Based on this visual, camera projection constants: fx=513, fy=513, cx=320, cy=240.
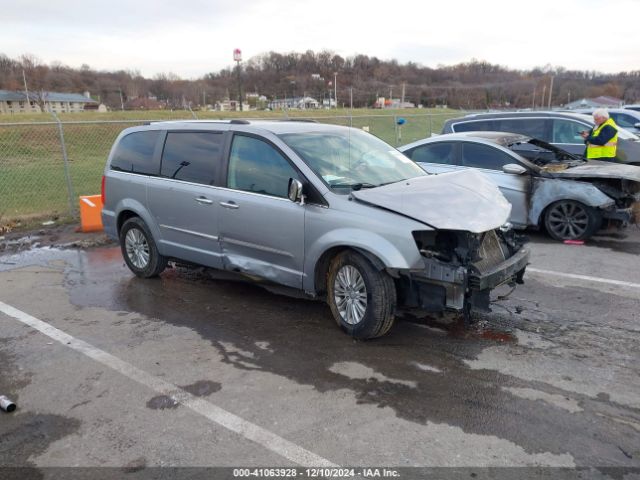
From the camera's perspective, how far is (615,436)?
3.05 metres

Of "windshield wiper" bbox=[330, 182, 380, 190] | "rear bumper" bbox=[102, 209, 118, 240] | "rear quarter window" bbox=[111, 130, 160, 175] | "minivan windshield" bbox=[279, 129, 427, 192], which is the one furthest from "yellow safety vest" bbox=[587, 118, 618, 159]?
"rear bumper" bbox=[102, 209, 118, 240]

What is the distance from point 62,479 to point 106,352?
5.36 feet

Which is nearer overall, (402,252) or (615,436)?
(615,436)

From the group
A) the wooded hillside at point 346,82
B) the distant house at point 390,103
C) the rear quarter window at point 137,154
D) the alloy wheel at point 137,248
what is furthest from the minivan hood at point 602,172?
the distant house at point 390,103

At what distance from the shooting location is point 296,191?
14.5ft

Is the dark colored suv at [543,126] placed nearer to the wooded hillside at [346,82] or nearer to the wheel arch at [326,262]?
the wheel arch at [326,262]

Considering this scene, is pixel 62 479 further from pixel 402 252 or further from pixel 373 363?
pixel 402 252

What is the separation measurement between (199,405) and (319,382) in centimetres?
87

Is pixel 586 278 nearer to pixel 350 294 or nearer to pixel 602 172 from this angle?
pixel 602 172

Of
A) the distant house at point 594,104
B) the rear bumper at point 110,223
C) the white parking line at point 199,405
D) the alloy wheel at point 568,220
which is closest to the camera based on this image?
the white parking line at point 199,405

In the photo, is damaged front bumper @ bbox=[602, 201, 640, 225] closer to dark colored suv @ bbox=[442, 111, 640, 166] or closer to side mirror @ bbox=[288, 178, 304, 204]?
dark colored suv @ bbox=[442, 111, 640, 166]

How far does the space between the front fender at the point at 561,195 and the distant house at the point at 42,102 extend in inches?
2514

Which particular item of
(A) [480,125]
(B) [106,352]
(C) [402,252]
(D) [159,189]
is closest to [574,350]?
(C) [402,252]

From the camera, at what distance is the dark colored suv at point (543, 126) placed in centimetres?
1025
